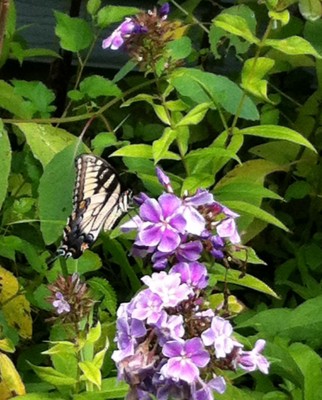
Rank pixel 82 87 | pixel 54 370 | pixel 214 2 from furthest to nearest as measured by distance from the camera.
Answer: pixel 214 2, pixel 82 87, pixel 54 370

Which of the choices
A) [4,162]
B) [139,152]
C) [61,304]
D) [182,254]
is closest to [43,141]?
[4,162]

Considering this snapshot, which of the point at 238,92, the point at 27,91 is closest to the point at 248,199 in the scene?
the point at 238,92

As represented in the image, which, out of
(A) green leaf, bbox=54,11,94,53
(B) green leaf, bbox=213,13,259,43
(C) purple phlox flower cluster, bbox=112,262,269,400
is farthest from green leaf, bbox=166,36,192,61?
A: (C) purple phlox flower cluster, bbox=112,262,269,400

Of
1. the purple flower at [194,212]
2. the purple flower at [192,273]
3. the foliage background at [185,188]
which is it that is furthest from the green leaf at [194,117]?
the purple flower at [192,273]

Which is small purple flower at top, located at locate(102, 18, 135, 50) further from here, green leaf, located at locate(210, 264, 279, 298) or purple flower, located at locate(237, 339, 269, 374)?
purple flower, located at locate(237, 339, 269, 374)

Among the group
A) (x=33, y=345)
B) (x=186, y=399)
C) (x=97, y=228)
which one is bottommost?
(x=33, y=345)

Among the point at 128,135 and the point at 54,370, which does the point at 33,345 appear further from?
the point at 128,135

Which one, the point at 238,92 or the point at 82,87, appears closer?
the point at 238,92
